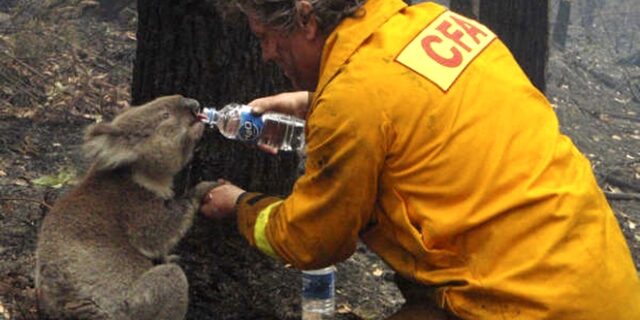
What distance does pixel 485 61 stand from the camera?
122 inches

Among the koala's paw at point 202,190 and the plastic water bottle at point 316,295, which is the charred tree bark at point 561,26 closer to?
the plastic water bottle at point 316,295

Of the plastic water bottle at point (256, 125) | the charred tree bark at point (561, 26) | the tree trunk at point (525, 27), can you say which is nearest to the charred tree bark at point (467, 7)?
the tree trunk at point (525, 27)

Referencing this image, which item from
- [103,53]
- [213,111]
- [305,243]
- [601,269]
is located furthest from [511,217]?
[103,53]

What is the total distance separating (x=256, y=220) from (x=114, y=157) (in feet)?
2.42

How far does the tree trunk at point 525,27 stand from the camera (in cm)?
710

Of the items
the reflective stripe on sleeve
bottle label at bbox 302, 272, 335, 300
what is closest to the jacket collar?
the reflective stripe on sleeve

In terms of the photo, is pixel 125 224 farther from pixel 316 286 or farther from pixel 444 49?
pixel 444 49

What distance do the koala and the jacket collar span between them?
103cm

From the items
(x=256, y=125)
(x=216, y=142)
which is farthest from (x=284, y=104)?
(x=216, y=142)

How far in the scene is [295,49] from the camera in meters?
3.27

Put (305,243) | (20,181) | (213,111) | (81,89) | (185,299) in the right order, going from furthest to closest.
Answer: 1. (81,89)
2. (20,181)
3. (213,111)
4. (185,299)
5. (305,243)

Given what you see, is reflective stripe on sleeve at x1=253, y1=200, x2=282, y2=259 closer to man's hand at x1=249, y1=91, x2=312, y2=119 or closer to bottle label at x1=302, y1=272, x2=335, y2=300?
man's hand at x1=249, y1=91, x2=312, y2=119

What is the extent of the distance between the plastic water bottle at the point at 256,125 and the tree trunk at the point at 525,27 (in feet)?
11.2

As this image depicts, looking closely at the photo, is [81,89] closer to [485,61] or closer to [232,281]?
[232,281]
